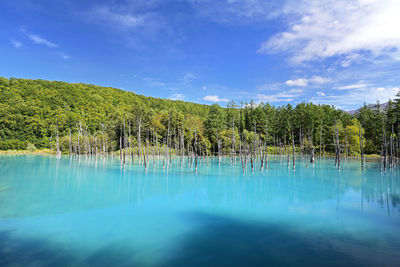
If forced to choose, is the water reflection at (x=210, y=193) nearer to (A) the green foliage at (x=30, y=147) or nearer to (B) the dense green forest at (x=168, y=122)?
(B) the dense green forest at (x=168, y=122)

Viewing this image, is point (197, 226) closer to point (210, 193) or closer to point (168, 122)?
point (210, 193)

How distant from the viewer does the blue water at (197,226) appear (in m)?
6.72

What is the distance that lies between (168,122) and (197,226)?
3965 centimetres

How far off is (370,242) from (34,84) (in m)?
89.9

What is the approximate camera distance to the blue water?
6.72 metres

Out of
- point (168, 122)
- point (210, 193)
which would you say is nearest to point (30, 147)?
point (168, 122)

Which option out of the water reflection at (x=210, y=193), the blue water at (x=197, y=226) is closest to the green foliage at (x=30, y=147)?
the water reflection at (x=210, y=193)

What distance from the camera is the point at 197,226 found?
372 inches

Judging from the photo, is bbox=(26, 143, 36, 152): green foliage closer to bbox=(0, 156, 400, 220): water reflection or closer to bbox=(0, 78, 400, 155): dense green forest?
bbox=(0, 78, 400, 155): dense green forest

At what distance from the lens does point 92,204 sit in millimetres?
12516

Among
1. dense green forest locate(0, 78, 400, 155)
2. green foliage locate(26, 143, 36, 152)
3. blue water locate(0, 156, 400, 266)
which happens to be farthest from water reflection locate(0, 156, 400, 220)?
green foliage locate(26, 143, 36, 152)

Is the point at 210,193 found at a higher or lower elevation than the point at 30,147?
lower

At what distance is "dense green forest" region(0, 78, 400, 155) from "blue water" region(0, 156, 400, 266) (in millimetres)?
25853

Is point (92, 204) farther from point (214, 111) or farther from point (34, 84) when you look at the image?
point (34, 84)
